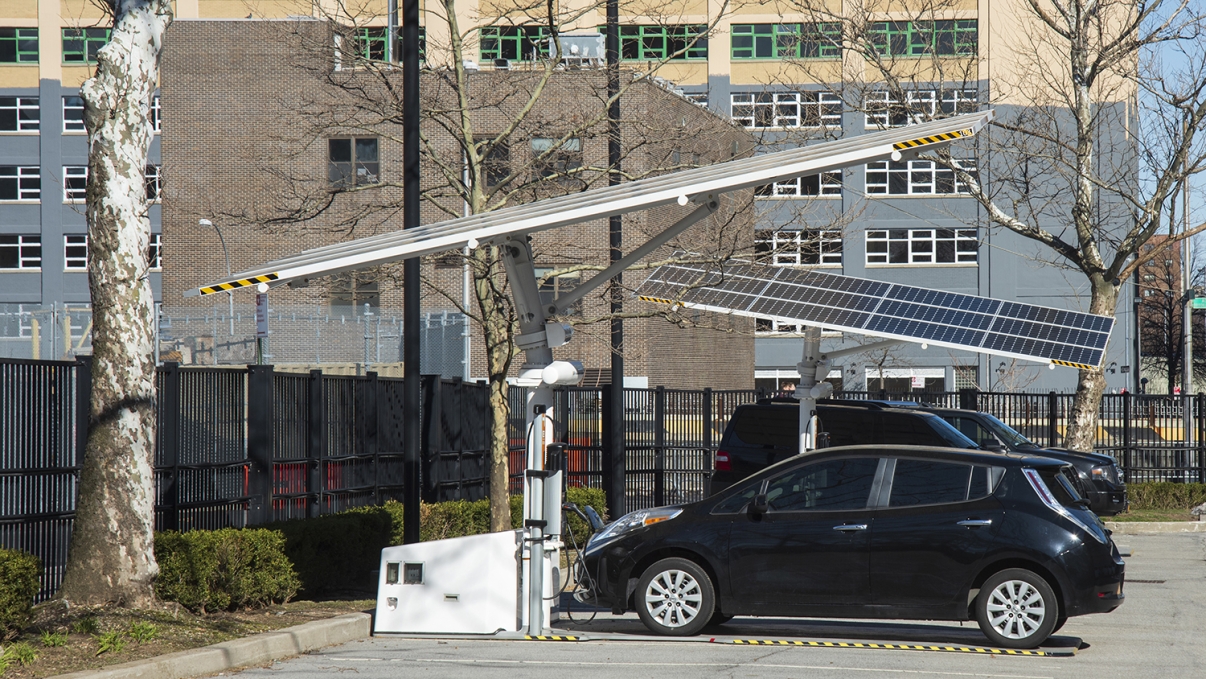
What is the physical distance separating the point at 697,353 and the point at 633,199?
40.6 m

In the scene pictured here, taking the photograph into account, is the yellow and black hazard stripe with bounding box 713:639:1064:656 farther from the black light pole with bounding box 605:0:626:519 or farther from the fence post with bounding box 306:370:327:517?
the fence post with bounding box 306:370:327:517

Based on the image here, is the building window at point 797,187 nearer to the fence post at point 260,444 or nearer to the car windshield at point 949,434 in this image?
the car windshield at point 949,434

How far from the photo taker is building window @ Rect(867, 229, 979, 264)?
56.6 metres

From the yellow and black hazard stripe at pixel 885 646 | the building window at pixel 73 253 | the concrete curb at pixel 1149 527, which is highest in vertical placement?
the building window at pixel 73 253

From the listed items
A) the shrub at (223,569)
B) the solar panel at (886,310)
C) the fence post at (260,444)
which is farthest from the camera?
the solar panel at (886,310)

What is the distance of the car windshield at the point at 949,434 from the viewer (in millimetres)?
17547

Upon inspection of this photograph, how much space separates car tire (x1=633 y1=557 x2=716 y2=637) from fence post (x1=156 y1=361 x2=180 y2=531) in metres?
4.23

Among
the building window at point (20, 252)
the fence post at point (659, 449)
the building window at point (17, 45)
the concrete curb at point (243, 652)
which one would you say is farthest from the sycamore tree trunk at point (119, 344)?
the building window at point (17, 45)

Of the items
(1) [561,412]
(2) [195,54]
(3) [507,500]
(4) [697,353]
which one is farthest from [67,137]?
(3) [507,500]

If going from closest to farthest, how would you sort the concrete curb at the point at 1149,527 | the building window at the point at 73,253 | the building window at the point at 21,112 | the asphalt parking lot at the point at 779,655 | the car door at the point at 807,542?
the asphalt parking lot at the point at 779,655, the car door at the point at 807,542, the concrete curb at the point at 1149,527, the building window at the point at 73,253, the building window at the point at 21,112

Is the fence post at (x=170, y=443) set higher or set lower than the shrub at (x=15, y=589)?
higher

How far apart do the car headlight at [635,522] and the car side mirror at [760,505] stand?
2.11 ft

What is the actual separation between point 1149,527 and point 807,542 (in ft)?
46.0

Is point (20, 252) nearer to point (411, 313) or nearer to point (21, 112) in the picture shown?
point (21, 112)
